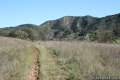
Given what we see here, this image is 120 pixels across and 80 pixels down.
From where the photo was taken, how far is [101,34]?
177 feet

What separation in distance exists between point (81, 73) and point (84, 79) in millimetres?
1300

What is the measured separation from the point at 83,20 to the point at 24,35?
107941 mm

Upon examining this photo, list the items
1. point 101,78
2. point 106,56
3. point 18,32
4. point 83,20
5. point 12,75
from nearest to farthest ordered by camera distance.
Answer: point 101,78 < point 12,75 < point 106,56 < point 18,32 < point 83,20

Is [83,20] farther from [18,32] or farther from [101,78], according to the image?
[101,78]

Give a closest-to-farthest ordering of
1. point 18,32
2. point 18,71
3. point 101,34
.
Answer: point 18,71
point 101,34
point 18,32

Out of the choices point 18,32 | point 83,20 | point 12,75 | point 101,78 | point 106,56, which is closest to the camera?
point 101,78

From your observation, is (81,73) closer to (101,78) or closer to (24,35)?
(101,78)

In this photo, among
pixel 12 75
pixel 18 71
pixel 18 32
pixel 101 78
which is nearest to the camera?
pixel 101 78

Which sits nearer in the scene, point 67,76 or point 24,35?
point 67,76

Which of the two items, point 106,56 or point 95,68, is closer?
point 95,68

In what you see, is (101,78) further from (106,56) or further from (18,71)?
(106,56)

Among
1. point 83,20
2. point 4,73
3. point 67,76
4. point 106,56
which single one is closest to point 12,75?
point 4,73

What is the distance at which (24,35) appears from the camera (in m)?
88.8

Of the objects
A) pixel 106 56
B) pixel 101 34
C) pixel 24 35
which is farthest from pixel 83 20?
pixel 106 56
